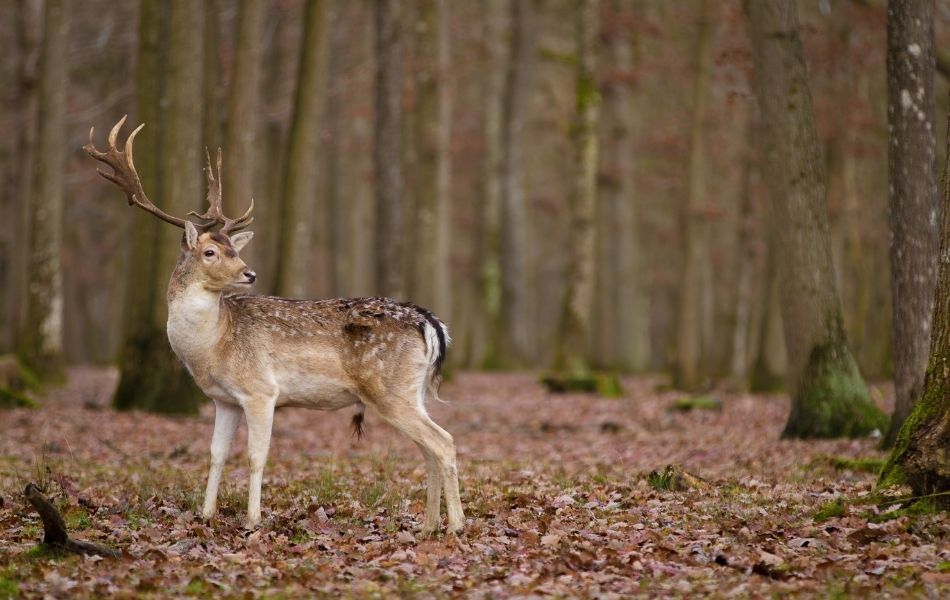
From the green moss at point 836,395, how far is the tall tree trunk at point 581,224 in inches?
469

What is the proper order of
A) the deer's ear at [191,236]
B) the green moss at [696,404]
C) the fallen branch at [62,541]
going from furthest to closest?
1. the green moss at [696,404]
2. the deer's ear at [191,236]
3. the fallen branch at [62,541]

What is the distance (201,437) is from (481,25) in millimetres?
21496

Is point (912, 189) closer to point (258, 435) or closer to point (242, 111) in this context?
point (258, 435)

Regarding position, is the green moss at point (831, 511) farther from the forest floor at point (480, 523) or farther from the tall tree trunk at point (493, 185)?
the tall tree trunk at point (493, 185)

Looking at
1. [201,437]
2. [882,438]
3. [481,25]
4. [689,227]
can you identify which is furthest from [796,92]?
[481,25]

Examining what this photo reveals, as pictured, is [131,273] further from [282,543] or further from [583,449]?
[282,543]

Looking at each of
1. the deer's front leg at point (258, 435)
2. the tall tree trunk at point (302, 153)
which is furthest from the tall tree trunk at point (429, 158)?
the deer's front leg at point (258, 435)

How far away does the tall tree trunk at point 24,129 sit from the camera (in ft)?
75.7

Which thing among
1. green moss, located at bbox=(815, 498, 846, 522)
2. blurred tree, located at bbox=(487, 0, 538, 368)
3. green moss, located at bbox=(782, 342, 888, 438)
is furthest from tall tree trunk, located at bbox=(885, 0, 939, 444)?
blurred tree, located at bbox=(487, 0, 538, 368)

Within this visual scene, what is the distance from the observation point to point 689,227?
24.2 meters

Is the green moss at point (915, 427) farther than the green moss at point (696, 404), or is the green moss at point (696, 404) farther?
the green moss at point (696, 404)

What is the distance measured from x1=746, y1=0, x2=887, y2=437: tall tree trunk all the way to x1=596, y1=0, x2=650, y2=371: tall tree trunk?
47.1 ft

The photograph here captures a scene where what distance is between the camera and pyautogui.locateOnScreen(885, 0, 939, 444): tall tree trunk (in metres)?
11.2

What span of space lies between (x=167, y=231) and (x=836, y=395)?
28.7 ft
